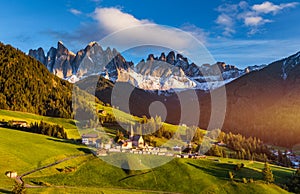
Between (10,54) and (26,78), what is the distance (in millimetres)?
24823

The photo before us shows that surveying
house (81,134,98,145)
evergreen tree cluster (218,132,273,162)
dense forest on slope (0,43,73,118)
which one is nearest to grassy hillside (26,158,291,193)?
house (81,134,98,145)

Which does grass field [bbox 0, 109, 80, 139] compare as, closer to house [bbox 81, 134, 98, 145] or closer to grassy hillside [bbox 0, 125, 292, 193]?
house [bbox 81, 134, 98, 145]

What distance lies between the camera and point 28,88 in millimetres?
168375

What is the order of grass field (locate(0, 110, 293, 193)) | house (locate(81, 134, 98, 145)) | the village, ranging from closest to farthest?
grass field (locate(0, 110, 293, 193)) → the village → house (locate(81, 134, 98, 145))

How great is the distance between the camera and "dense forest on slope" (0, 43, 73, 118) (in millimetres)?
152875

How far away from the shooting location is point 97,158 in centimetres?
8219

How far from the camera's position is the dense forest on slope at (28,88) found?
502 ft

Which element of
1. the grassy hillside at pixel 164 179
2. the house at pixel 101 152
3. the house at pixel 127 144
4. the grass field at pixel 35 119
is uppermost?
the grass field at pixel 35 119

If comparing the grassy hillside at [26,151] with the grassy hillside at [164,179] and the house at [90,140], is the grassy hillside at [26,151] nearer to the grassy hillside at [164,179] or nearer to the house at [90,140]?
the grassy hillside at [164,179]

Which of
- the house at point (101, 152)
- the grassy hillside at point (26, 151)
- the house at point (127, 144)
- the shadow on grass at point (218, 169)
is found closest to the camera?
the grassy hillside at point (26, 151)

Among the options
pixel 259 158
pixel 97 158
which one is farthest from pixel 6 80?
pixel 259 158

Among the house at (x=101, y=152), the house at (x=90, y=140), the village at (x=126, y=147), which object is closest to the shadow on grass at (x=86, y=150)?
the village at (x=126, y=147)

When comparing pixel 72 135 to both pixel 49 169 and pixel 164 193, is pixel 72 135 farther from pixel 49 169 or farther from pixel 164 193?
pixel 164 193

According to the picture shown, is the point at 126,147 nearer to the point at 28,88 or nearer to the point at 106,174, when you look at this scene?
the point at 106,174
